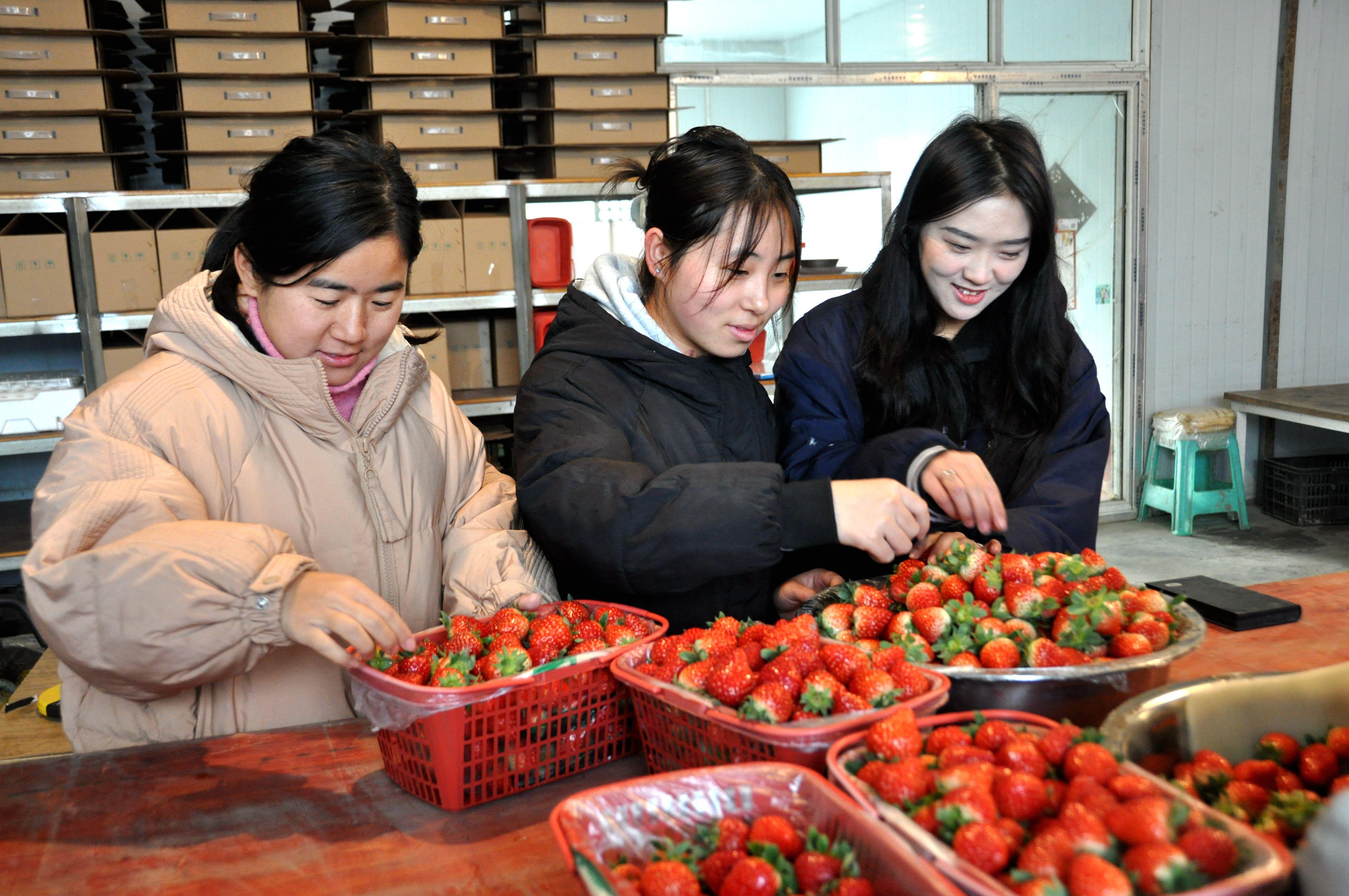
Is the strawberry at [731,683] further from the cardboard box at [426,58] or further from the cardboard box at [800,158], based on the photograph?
the cardboard box at [800,158]

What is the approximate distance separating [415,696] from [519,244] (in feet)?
10.9

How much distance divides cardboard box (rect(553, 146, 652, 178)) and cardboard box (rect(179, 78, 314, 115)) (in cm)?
98

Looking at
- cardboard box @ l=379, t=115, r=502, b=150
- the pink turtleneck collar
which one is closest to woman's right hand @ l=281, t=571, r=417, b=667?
the pink turtleneck collar

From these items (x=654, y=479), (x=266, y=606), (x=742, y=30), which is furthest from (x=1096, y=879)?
(x=742, y=30)

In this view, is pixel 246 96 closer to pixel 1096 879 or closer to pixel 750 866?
pixel 750 866

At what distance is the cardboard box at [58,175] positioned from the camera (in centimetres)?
367

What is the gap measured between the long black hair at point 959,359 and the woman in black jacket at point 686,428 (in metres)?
0.25

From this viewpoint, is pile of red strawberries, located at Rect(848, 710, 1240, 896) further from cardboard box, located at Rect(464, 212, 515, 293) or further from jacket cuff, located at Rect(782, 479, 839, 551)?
cardboard box, located at Rect(464, 212, 515, 293)

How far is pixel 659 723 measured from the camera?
114cm

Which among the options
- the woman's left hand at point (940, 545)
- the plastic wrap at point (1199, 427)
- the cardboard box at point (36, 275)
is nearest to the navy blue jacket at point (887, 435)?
the woman's left hand at point (940, 545)

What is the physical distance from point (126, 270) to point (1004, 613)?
3540mm

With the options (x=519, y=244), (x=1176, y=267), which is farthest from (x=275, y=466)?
(x=1176, y=267)

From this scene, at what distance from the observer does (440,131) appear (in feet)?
13.2

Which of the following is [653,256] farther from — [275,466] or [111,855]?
[111,855]
